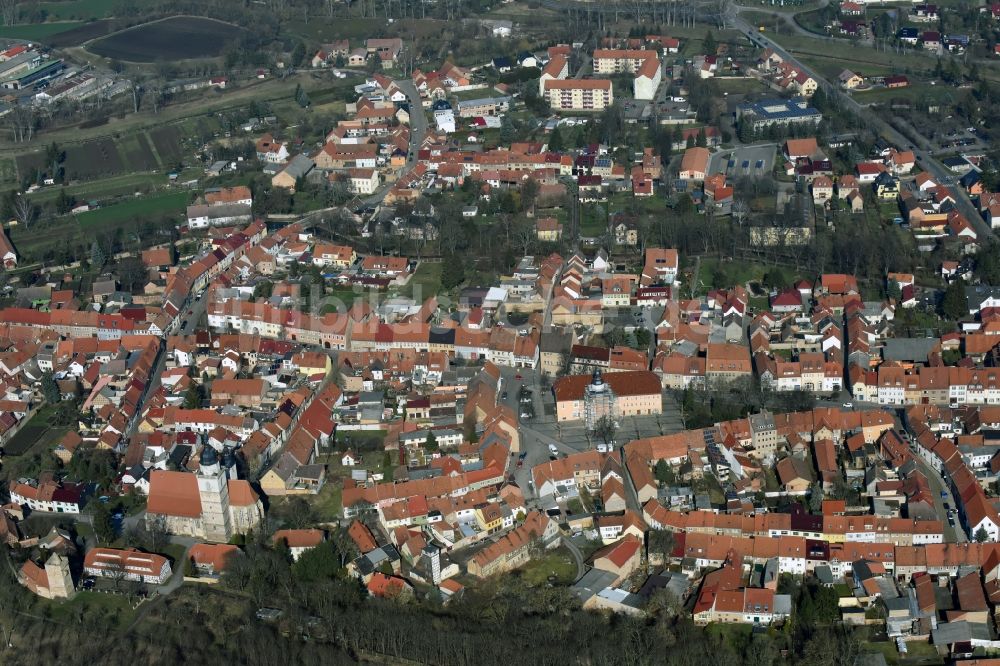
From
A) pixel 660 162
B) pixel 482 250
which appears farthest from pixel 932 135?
pixel 482 250

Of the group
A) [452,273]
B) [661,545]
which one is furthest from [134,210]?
[661,545]

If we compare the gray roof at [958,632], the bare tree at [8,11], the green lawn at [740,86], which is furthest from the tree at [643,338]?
the bare tree at [8,11]

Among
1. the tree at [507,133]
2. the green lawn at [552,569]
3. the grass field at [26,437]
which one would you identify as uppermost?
the tree at [507,133]

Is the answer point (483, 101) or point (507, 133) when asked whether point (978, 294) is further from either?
Answer: point (483, 101)

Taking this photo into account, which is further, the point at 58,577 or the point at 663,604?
the point at 58,577

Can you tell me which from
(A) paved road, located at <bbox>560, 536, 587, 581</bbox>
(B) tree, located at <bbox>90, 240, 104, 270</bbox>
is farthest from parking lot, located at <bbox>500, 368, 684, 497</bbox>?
(B) tree, located at <bbox>90, 240, 104, 270</bbox>

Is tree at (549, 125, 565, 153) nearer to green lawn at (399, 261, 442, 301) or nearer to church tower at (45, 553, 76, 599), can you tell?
green lawn at (399, 261, 442, 301)

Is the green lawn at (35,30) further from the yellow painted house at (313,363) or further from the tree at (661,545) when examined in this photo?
the tree at (661,545)
